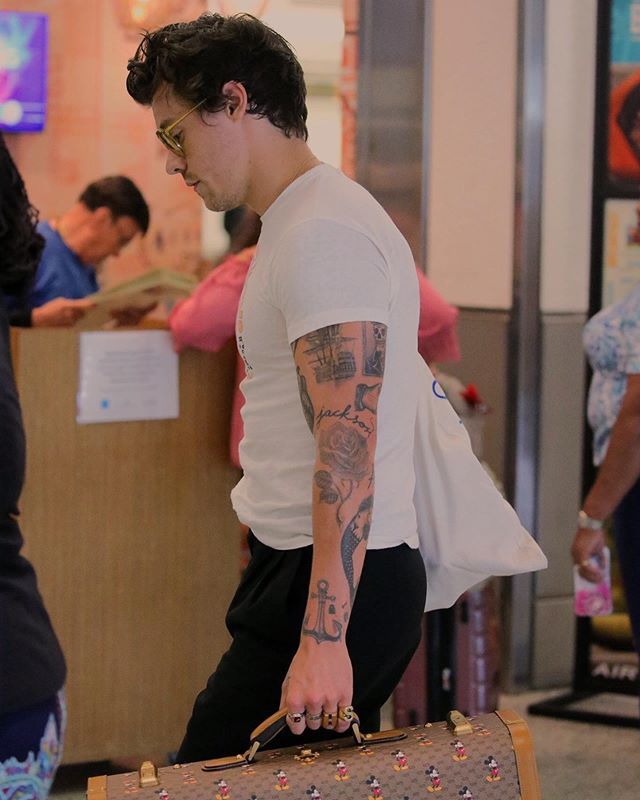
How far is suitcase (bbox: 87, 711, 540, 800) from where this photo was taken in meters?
1.53

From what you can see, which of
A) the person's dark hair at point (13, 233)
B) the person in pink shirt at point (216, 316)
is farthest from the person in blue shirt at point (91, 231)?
the person's dark hair at point (13, 233)

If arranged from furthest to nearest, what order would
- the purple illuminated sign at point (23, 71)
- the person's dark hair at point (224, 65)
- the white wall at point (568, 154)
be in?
the purple illuminated sign at point (23, 71), the white wall at point (568, 154), the person's dark hair at point (224, 65)

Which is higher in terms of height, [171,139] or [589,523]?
[171,139]

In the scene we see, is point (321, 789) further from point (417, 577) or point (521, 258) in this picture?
point (521, 258)

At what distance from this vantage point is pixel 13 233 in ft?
6.28

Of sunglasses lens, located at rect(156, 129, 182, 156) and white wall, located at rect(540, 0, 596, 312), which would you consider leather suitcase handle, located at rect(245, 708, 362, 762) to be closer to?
sunglasses lens, located at rect(156, 129, 182, 156)

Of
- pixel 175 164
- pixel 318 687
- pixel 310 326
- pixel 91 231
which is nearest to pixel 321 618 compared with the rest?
pixel 318 687

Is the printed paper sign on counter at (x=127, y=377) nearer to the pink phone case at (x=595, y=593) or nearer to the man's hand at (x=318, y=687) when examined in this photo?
the pink phone case at (x=595, y=593)

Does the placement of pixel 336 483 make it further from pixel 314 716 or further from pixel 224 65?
pixel 224 65

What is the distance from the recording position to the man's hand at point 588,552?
3240 millimetres

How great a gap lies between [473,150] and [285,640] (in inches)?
111

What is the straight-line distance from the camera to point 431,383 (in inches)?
73.8

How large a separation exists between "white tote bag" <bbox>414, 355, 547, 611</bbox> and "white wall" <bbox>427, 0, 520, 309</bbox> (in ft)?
8.00

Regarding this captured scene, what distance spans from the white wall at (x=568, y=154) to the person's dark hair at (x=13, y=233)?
2.54 meters
